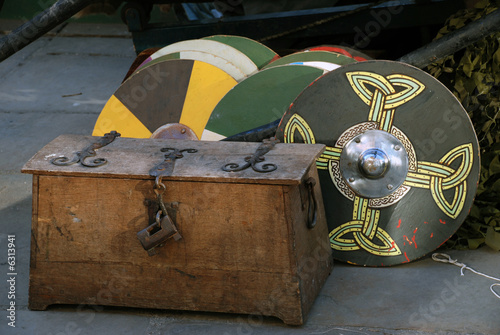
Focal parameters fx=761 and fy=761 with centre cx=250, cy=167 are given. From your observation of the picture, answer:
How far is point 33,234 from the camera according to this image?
8.47 feet

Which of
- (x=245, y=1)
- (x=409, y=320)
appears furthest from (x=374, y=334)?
(x=245, y=1)

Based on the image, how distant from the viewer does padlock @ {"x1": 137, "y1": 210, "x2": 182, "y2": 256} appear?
2416mm

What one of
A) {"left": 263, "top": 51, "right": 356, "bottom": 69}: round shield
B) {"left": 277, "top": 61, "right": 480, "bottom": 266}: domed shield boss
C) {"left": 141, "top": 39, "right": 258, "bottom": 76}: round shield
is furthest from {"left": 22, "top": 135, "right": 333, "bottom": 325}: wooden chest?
{"left": 141, "top": 39, "right": 258, "bottom": 76}: round shield

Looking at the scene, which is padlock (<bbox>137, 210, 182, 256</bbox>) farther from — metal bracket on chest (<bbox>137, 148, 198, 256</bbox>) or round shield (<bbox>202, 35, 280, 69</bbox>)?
round shield (<bbox>202, 35, 280, 69</bbox>)

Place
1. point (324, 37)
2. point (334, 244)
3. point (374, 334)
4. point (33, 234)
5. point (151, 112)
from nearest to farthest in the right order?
point (374, 334)
point (33, 234)
point (334, 244)
point (151, 112)
point (324, 37)

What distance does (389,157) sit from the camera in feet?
8.93

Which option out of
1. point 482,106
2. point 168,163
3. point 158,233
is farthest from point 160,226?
point 482,106

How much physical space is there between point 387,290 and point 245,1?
3.09 m

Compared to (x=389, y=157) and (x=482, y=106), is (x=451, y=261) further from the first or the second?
(x=482, y=106)

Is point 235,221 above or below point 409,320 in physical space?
above

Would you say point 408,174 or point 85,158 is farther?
point 408,174

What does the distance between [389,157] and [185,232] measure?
790 millimetres

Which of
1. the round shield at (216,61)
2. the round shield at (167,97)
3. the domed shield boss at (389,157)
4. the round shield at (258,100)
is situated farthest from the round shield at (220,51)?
the domed shield boss at (389,157)

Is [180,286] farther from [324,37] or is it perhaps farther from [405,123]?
[324,37]
